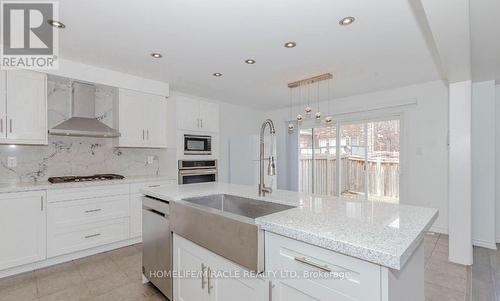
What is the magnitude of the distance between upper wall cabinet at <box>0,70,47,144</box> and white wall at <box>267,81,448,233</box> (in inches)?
184

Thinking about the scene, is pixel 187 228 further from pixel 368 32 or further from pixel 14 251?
pixel 368 32

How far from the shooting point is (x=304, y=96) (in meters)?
4.67

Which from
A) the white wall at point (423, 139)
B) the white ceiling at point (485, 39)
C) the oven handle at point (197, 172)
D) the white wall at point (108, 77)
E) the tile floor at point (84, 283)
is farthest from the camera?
the oven handle at point (197, 172)

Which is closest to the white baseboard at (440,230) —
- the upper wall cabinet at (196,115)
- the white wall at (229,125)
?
the white wall at (229,125)

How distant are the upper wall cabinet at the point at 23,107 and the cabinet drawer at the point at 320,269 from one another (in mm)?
2880

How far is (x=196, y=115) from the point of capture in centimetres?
407

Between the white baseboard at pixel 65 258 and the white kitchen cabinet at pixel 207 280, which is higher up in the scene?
the white kitchen cabinet at pixel 207 280

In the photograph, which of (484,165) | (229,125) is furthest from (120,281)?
(484,165)

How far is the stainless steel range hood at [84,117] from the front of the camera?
2954mm

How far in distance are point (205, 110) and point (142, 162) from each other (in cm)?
134

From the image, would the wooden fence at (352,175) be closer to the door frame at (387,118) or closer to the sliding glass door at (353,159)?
the sliding glass door at (353,159)

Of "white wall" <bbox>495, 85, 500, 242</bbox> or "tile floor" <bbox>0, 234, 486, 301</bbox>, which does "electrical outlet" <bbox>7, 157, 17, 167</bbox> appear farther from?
"white wall" <bbox>495, 85, 500, 242</bbox>

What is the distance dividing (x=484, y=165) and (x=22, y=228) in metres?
5.48

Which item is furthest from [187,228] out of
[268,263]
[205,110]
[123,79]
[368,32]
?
[205,110]
